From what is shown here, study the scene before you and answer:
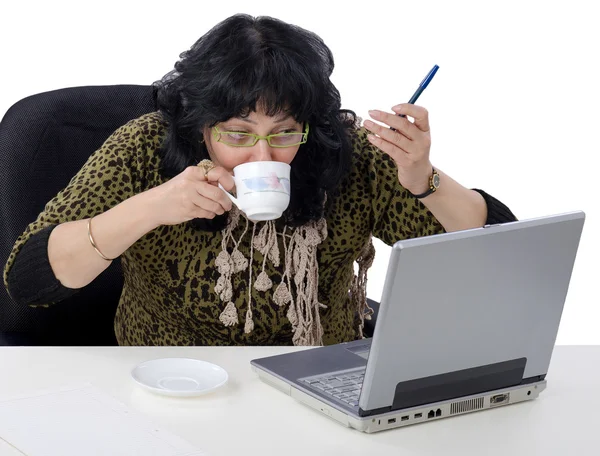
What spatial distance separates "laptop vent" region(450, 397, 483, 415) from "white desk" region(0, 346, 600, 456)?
0.04 ft

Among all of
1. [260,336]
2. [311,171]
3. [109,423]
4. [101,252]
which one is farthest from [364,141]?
[109,423]

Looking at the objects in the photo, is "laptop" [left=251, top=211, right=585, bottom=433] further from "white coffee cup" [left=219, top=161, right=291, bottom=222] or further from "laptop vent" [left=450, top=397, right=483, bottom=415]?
"white coffee cup" [left=219, top=161, right=291, bottom=222]

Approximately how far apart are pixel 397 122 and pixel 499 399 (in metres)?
0.57

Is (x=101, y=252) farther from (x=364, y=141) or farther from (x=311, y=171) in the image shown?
(x=364, y=141)

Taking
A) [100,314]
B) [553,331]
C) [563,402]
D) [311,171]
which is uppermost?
[311,171]

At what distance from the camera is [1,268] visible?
230cm

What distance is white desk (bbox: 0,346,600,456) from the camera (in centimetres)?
152

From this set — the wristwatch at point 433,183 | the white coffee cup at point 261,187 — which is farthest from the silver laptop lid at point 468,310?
the wristwatch at point 433,183

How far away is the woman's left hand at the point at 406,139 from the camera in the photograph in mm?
1923

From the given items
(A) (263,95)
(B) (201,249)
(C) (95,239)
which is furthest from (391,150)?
(C) (95,239)

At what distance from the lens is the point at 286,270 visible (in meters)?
2.21

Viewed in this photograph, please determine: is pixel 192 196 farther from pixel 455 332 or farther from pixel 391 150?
pixel 455 332

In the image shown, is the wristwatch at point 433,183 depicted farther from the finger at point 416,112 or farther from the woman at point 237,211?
the finger at point 416,112

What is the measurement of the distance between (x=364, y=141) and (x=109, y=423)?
1050 millimetres
